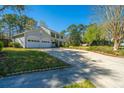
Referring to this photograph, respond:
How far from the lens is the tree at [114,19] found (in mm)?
18734

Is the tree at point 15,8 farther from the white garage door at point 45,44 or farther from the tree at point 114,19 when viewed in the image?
the white garage door at point 45,44

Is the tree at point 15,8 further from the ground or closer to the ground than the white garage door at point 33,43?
further from the ground

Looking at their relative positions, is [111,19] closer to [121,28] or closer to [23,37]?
[121,28]

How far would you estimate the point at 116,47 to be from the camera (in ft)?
64.7

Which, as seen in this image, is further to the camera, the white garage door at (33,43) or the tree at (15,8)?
the white garage door at (33,43)

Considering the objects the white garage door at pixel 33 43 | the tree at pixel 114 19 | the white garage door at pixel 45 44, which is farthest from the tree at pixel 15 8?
the white garage door at pixel 45 44

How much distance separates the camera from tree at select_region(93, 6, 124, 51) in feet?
61.5

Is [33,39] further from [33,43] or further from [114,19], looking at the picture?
[114,19]

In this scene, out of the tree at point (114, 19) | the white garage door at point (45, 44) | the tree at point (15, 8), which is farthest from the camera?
the white garage door at point (45, 44)

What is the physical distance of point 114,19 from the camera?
19.2 m

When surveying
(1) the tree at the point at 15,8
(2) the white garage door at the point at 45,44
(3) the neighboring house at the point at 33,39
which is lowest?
(2) the white garage door at the point at 45,44

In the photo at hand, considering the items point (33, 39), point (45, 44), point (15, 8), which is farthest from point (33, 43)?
point (15, 8)

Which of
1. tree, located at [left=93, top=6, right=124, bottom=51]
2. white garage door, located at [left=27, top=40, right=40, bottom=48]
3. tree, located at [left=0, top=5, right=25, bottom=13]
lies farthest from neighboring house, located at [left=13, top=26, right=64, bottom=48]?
tree, located at [left=93, top=6, right=124, bottom=51]
